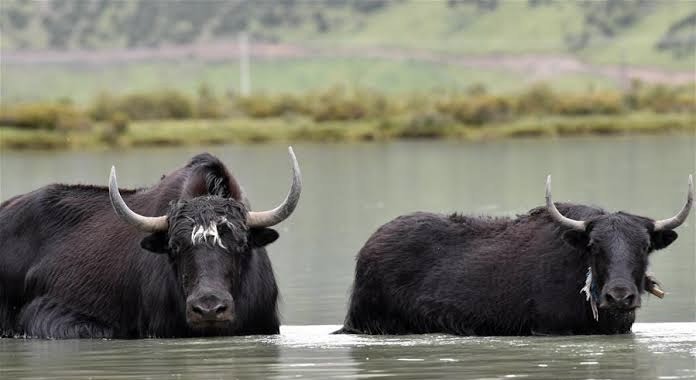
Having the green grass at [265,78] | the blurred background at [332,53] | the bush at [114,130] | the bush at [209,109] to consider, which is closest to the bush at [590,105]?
the blurred background at [332,53]

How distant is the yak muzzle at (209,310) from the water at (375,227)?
256 mm

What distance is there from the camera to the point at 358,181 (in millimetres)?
35438

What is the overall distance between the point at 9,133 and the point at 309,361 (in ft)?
148

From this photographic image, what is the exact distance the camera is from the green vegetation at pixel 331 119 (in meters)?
56.1

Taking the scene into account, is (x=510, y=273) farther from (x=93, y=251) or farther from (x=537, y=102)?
(x=537, y=102)

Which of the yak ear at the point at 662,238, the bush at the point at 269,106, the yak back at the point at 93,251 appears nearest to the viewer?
the yak ear at the point at 662,238

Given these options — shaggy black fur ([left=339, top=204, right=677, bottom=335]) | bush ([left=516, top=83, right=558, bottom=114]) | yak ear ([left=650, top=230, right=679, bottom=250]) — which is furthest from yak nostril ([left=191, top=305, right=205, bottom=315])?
bush ([left=516, top=83, right=558, bottom=114])

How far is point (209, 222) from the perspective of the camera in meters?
12.3

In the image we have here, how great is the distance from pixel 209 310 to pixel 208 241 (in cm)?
68

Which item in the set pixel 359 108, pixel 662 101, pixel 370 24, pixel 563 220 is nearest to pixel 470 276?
pixel 563 220

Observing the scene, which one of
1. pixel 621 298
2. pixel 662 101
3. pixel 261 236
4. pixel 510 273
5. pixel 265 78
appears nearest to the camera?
pixel 621 298

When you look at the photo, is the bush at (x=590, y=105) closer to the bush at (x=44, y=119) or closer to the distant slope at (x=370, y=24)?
the bush at (x=44, y=119)

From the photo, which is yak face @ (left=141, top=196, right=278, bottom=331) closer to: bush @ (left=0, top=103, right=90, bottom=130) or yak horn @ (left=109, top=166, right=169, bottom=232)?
yak horn @ (left=109, top=166, right=169, bottom=232)

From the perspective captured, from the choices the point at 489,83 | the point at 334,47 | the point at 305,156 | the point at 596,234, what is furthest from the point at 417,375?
the point at 334,47
